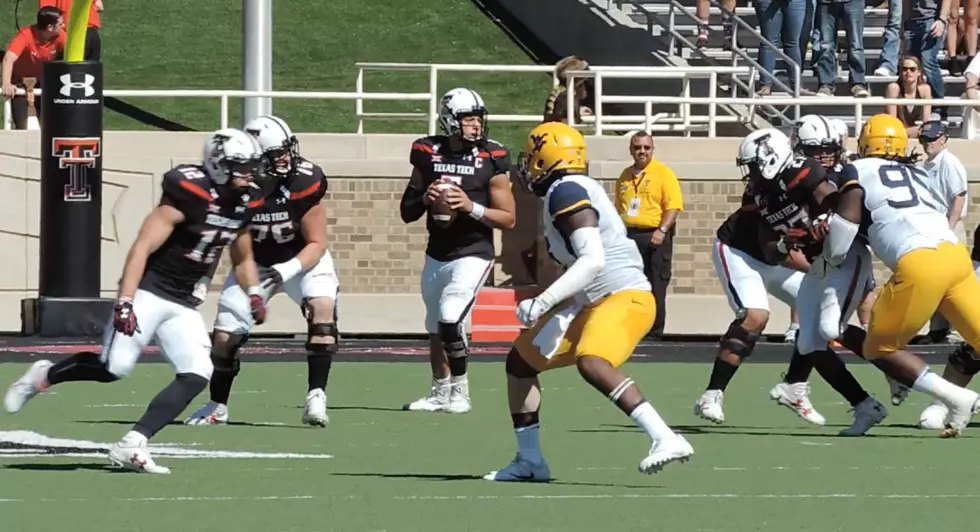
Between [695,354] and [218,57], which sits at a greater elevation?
[218,57]

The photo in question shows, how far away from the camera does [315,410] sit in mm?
11516

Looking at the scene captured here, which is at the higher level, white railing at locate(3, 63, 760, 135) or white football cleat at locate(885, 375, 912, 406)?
white railing at locate(3, 63, 760, 135)

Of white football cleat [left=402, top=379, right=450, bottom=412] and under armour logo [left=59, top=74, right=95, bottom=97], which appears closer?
white football cleat [left=402, top=379, right=450, bottom=412]

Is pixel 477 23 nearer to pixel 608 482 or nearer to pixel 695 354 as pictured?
pixel 695 354

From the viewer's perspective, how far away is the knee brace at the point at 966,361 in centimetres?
1190

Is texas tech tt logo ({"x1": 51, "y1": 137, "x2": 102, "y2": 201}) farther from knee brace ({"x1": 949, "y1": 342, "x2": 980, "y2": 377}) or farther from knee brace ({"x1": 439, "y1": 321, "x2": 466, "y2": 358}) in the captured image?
knee brace ({"x1": 949, "y1": 342, "x2": 980, "y2": 377})

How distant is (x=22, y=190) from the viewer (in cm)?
1858

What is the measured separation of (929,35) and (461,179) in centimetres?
1072

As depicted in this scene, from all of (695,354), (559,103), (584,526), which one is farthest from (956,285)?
(559,103)

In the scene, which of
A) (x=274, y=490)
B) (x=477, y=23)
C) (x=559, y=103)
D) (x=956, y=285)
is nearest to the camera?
(x=274, y=490)

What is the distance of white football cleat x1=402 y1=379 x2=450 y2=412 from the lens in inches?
492

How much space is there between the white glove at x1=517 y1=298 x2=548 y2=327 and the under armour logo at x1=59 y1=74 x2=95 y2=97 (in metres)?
9.17

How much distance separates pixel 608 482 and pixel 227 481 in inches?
63.9

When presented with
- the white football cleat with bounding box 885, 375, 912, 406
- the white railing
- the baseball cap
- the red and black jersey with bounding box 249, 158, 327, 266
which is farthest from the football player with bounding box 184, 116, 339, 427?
the white railing
